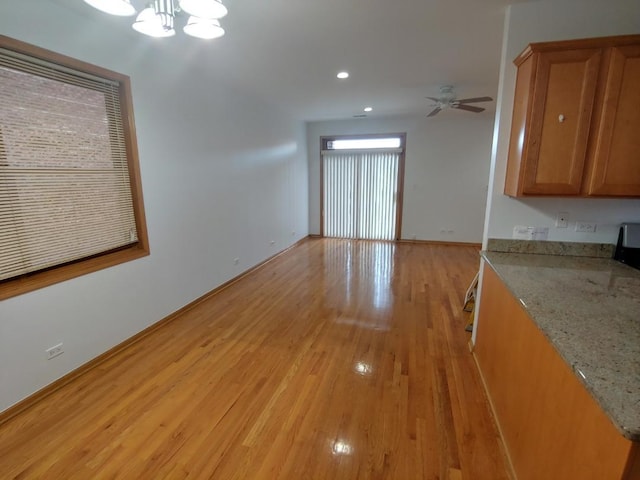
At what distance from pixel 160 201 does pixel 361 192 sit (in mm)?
4599

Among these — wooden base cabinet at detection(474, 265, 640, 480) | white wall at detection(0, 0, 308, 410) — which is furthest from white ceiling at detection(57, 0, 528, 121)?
wooden base cabinet at detection(474, 265, 640, 480)

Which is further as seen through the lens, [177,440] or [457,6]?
[457,6]

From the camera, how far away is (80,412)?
6.30ft

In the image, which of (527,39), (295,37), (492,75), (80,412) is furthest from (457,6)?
(80,412)

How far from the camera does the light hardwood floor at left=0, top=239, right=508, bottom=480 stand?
1570 mm

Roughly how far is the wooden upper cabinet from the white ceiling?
69 cm

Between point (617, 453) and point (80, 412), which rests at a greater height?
point (617, 453)

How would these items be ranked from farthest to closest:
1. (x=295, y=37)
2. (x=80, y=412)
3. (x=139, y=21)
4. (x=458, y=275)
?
(x=458, y=275)
(x=295, y=37)
(x=80, y=412)
(x=139, y=21)

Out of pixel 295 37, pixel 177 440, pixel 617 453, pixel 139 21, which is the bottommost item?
pixel 177 440

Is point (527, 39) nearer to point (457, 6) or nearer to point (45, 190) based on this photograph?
point (457, 6)

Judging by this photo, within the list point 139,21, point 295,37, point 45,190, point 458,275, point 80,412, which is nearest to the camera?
point 139,21

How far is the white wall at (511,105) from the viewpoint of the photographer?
1890mm

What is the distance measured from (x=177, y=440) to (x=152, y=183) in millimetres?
2163

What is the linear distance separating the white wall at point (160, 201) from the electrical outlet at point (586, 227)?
11.6ft
